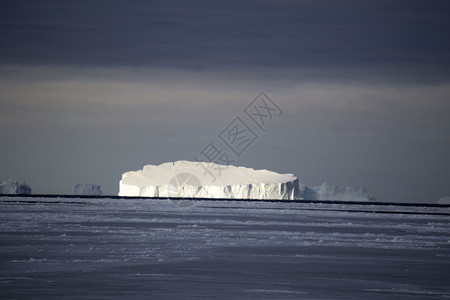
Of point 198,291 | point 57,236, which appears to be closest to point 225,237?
point 57,236

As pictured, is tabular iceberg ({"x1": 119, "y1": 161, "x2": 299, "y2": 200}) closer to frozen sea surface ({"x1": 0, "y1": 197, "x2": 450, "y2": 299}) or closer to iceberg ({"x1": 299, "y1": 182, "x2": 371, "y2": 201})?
iceberg ({"x1": 299, "y1": 182, "x2": 371, "y2": 201})

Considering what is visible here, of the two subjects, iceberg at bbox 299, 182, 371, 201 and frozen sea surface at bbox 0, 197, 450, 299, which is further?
iceberg at bbox 299, 182, 371, 201

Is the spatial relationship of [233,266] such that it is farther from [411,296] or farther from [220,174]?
[220,174]

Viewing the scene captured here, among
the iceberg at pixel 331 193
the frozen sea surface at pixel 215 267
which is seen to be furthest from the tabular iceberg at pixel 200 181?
the frozen sea surface at pixel 215 267

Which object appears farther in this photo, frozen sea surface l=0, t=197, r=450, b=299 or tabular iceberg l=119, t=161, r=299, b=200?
tabular iceberg l=119, t=161, r=299, b=200

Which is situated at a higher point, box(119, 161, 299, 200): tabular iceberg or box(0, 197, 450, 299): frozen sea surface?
box(119, 161, 299, 200): tabular iceberg

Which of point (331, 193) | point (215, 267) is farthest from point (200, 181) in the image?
point (215, 267)

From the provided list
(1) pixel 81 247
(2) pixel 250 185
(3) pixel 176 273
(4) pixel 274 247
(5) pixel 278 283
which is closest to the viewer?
(5) pixel 278 283

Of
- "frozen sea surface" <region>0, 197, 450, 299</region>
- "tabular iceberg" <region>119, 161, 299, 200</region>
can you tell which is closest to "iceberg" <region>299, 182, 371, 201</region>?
"tabular iceberg" <region>119, 161, 299, 200</region>
